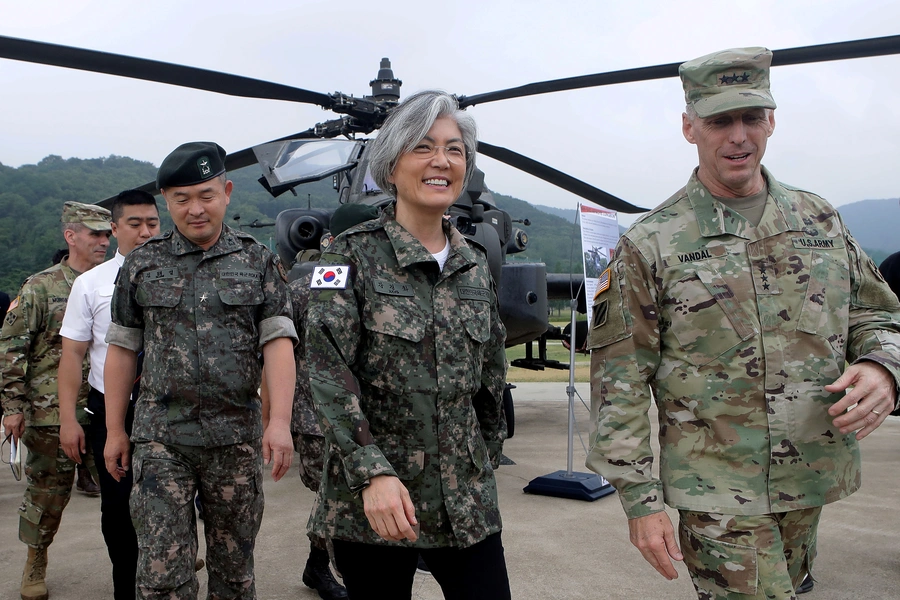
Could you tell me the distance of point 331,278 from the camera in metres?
1.89

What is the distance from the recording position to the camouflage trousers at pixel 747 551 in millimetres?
1827

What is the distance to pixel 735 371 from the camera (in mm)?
1935

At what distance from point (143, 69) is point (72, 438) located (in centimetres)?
262

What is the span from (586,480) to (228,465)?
3506 millimetres

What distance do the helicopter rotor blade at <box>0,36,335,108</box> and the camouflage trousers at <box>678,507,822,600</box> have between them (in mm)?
4200

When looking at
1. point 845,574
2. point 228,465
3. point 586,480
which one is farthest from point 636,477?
point 586,480

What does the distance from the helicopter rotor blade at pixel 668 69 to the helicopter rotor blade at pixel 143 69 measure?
5.25ft

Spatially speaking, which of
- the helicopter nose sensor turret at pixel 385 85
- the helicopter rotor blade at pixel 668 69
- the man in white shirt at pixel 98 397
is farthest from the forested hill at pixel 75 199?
the man in white shirt at pixel 98 397

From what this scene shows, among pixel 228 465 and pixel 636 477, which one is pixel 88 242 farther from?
pixel 636 477

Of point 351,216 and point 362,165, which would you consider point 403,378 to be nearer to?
point 351,216

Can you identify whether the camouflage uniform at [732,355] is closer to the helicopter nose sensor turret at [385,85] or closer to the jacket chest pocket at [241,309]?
the jacket chest pocket at [241,309]

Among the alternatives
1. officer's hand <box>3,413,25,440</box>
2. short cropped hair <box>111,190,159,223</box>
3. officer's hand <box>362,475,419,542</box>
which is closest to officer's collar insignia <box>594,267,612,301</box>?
officer's hand <box>362,475,419,542</box>

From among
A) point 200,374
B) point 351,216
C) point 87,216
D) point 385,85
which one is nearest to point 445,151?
point 200,374

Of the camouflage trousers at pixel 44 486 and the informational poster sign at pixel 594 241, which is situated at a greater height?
the informational poster sign at pixel 594 241
